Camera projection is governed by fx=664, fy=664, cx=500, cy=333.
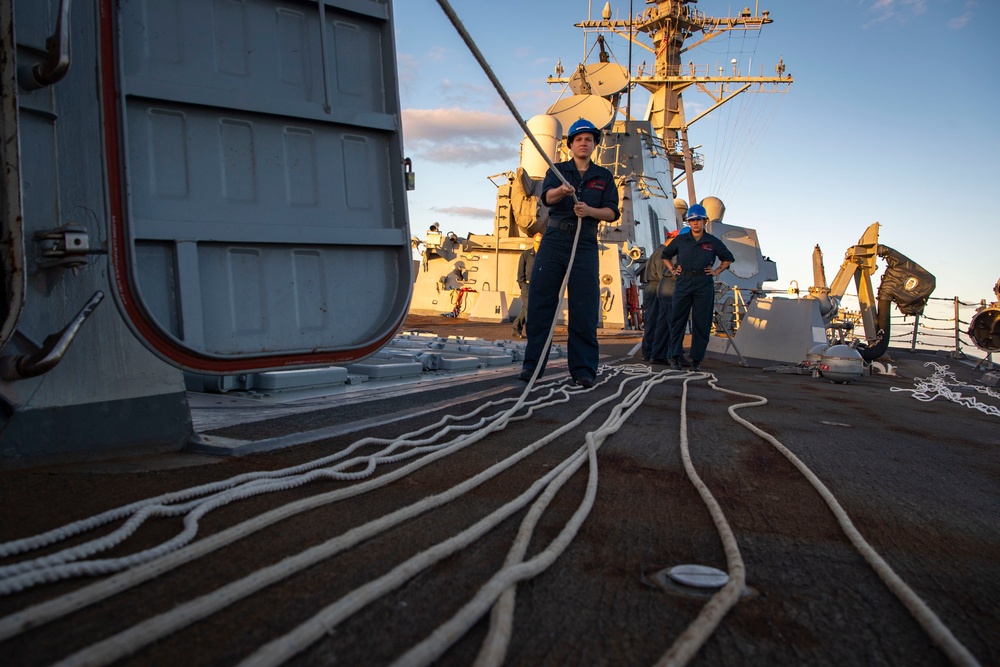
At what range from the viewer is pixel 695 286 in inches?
279

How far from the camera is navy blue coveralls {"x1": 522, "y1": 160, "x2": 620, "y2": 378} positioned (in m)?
4.32

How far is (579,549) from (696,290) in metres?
6.13

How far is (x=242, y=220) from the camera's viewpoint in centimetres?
217

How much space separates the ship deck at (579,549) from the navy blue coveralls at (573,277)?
1611 mm

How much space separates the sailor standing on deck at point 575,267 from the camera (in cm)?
430

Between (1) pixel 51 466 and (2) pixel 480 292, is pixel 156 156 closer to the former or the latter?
(1) pixel 51 466

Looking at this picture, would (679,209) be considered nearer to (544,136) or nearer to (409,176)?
(544,136)

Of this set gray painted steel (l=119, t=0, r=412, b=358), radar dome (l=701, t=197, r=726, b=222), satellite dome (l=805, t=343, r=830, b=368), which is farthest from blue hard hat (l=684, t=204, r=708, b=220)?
radar dome (l=701, t=197, r=726, b=222)

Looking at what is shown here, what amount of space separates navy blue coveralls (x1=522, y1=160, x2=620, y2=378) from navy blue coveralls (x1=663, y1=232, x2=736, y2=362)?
2.94 metres

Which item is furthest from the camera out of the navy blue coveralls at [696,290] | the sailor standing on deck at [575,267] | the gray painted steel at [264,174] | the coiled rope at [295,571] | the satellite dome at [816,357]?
the navy blue coveralls at [696,290]

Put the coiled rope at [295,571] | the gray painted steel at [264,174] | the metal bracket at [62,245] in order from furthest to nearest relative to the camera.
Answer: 1. the gray painted steel at [264,174]
2. the metal bracket at [62,245]
3. the coiled rope at [295,571]

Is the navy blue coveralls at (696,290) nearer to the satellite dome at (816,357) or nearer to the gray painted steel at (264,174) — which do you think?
the satellite dome at (816,357)

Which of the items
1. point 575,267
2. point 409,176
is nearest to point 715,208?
point 575,267

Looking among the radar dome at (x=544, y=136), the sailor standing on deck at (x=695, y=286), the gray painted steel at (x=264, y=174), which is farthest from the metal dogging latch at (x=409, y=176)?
the radar dome at (x=544, y=136)
